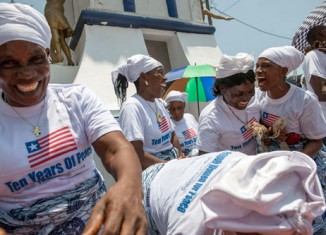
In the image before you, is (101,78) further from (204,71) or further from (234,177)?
(234,177)

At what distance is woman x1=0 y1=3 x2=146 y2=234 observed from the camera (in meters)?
1.44

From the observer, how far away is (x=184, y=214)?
3.99ft

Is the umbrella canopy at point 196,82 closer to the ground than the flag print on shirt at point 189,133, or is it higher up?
higher up

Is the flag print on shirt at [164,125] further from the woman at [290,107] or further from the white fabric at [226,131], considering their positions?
the woman at [290,107]

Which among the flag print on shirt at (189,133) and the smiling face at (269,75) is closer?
the smiling face at (269,75)

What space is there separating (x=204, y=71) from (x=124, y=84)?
290 centimetres

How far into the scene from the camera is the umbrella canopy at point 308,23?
3.49 m

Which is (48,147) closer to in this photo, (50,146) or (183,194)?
(50,146)

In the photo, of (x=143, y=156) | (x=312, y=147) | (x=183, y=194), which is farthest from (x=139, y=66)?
(x=183, y=194)

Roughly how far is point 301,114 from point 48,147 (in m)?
1.71

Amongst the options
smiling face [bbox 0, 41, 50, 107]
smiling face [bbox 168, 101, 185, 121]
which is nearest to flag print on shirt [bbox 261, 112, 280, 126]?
smiling face [bbox 0, 41, 50, 107]

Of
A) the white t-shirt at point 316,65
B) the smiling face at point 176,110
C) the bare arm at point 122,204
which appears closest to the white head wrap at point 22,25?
the bare arm at point 122,204

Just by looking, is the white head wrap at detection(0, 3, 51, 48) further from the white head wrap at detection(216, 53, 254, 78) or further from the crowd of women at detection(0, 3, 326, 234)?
the white head wrap at detection(216, 53, 254, 78)

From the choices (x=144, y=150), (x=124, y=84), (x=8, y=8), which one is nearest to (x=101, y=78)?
(x=124, y=84)
